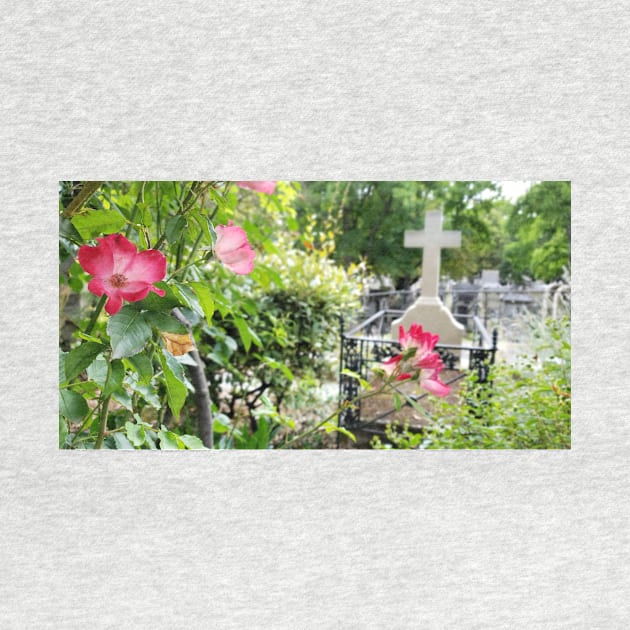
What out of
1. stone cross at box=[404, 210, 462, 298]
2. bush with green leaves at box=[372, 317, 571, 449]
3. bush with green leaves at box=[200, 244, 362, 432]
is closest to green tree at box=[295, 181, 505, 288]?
stone cross at box=[404, 210, 462, 298]

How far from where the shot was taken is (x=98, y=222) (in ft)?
2.79

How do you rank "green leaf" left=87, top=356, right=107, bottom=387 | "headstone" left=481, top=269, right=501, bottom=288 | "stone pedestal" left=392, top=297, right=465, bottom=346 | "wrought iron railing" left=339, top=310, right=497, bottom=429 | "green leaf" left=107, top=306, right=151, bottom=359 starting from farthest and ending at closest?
"headstone" left=481, top=269, right=501, bottom=288
"stone pedestal" left=392, top=297, right=465, bottom=346
"wrought iron railing" left=339, top=310, right=497, bottom=429
"green leaf" left=87, top=356, right=107, bottom=387
"green leaf" left=107, top=306, right=151, bottom=359

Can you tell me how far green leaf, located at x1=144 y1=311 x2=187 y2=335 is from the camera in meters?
0.77

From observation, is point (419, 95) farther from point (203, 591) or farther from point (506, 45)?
point (203, 591)

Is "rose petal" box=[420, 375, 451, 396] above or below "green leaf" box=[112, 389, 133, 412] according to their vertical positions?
above

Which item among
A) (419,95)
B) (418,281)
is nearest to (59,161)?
(419,95)

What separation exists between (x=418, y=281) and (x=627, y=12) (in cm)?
379

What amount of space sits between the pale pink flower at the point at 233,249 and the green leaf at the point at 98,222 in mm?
153

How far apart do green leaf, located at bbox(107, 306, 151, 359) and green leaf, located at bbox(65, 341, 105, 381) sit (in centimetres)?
7

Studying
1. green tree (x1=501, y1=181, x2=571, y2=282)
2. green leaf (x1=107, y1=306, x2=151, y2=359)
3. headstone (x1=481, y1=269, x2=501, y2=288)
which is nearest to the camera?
green leaf (x1=107, y1=306, x2=151, y2=359)

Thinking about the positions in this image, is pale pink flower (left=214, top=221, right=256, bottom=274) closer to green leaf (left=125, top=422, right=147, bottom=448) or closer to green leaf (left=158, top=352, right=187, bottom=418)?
green leaf (left=158, top=352, right=187, bottom=418)

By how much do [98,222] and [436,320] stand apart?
3.23 meters

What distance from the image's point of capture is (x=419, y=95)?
97 cm

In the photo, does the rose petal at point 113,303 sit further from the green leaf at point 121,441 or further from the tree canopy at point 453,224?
the tree canopy at point 453,224
